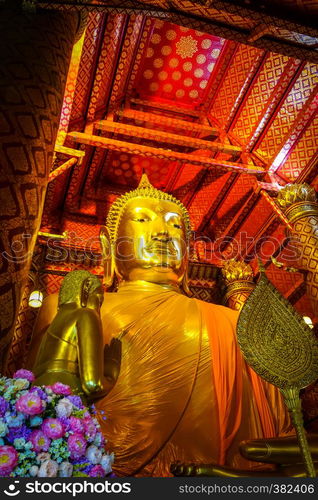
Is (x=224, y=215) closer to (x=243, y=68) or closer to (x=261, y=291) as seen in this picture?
(x=243, y=68)

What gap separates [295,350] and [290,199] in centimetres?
309

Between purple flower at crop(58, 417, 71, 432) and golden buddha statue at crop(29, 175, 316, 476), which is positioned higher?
purple flower at crop(58, 417, 71, 432)

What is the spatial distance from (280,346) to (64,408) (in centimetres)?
81

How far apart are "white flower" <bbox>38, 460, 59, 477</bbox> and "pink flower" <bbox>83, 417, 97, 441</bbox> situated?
0.46ft

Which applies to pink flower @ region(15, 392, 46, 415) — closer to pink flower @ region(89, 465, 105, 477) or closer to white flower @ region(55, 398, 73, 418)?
white flower @ region(55, 398, 73, 418)

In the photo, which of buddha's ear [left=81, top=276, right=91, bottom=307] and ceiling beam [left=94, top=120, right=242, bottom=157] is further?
ceiling beam [left=94, top=120, right=242, bottom=157]

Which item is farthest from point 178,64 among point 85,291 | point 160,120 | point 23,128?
point 23,128

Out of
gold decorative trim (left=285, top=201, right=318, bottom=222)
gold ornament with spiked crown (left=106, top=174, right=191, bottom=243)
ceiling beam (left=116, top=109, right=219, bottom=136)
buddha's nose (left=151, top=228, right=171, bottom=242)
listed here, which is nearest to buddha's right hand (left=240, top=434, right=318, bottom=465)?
buddha's nose (left=151, top=228, right=171, bottom=242)

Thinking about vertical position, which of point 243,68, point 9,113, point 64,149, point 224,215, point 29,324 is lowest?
point 29,324

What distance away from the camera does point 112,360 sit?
7.83 feet

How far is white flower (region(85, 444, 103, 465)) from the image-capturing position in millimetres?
1278

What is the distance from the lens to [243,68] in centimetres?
551

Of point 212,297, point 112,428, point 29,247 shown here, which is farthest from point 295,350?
point 212,297

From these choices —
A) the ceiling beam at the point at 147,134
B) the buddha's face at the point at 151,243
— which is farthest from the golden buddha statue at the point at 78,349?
the ceiling beam at the point at 147,134
